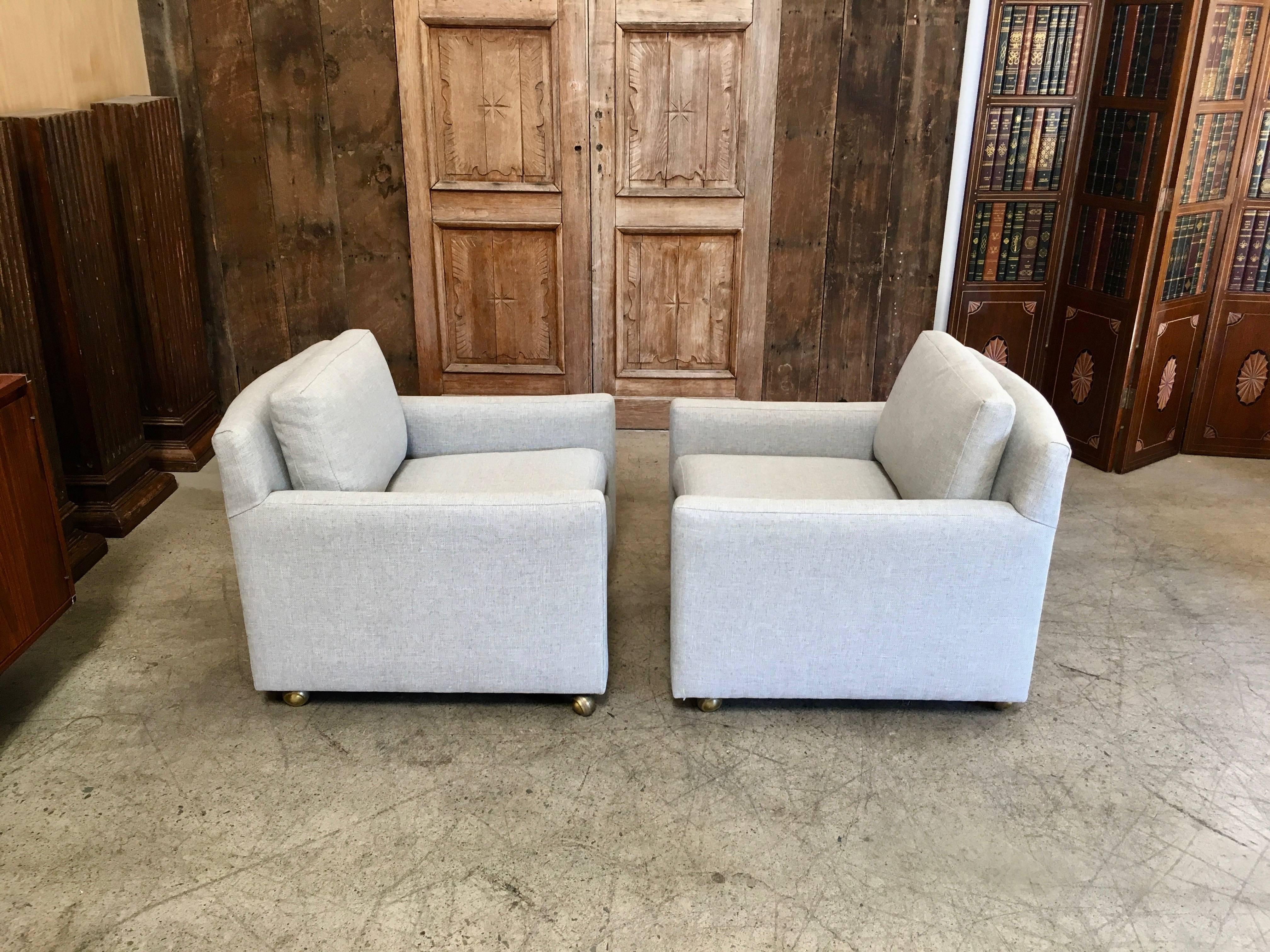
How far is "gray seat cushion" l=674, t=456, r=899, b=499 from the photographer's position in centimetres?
275

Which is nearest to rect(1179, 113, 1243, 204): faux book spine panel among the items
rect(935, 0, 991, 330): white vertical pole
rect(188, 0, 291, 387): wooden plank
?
rect(935, 0, 991, 330): white vertical pole

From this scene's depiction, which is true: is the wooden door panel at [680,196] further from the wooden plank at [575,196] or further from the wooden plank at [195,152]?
the wooden plank at [195,152]

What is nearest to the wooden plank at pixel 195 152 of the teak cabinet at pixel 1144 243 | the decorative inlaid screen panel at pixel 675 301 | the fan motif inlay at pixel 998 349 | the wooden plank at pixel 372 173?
the wooden plank at pixel 372 173

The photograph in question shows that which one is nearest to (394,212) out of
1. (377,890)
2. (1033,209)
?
(1033,209)

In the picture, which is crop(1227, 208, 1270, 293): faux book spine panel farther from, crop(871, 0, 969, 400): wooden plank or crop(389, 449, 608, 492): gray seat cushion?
crop(389, 449, 608, 492): gray seat cushion

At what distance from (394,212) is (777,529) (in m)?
2.59

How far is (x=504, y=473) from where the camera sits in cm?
288

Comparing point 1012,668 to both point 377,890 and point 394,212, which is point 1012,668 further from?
point 394,212

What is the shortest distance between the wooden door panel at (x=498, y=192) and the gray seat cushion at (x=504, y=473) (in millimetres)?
1412

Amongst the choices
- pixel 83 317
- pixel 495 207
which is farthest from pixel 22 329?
pixel 495 207

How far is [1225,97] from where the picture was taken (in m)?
3.68

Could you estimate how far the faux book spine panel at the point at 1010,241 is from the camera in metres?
4.08

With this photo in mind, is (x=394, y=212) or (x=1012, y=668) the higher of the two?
(x=394, y=212)

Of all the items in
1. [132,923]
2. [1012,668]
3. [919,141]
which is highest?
[919,141]
